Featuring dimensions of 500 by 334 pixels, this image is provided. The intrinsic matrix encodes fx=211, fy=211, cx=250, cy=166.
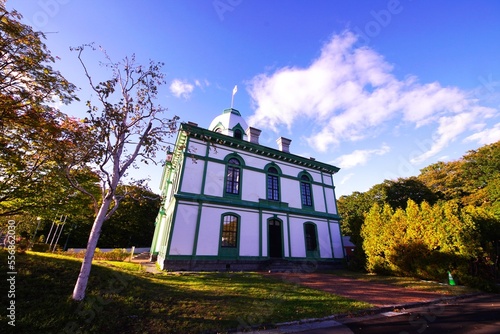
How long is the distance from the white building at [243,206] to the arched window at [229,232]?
2.7 inches

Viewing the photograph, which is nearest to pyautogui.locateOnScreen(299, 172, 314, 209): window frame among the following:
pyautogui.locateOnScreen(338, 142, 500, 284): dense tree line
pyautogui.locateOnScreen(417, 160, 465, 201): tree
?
pyautogui.locateOnScreen(338, 142, 500, 284): dense tree line

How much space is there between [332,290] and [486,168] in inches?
1361

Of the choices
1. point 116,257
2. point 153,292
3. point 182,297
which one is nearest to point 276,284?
point 182,297

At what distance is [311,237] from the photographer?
60.2 ft

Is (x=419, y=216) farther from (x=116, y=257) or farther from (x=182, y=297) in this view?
(x=116, y=257)

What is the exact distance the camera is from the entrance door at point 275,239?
1625 cm

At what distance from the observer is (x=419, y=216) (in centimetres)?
1264

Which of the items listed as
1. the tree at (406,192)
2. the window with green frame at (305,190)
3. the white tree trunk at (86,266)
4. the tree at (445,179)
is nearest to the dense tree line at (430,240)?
the window with green frame at (305,190)

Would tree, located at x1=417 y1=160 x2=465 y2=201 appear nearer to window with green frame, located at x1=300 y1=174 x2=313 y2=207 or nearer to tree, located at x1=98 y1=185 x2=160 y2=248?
window with green frame, located at x1=300 y1=174 x2=313 y2=207

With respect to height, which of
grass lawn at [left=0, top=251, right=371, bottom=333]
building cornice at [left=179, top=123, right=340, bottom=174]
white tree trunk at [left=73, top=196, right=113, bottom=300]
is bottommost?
grass lawn at [left=0, top=251, right=371, bottom=333]

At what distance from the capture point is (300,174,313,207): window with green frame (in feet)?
63.1

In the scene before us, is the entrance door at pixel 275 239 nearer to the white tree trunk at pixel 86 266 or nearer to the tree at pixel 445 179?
the white tree trunk at pixel 86 266

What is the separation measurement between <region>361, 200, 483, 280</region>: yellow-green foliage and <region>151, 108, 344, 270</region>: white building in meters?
4.60

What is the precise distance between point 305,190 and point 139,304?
16.1 metres
